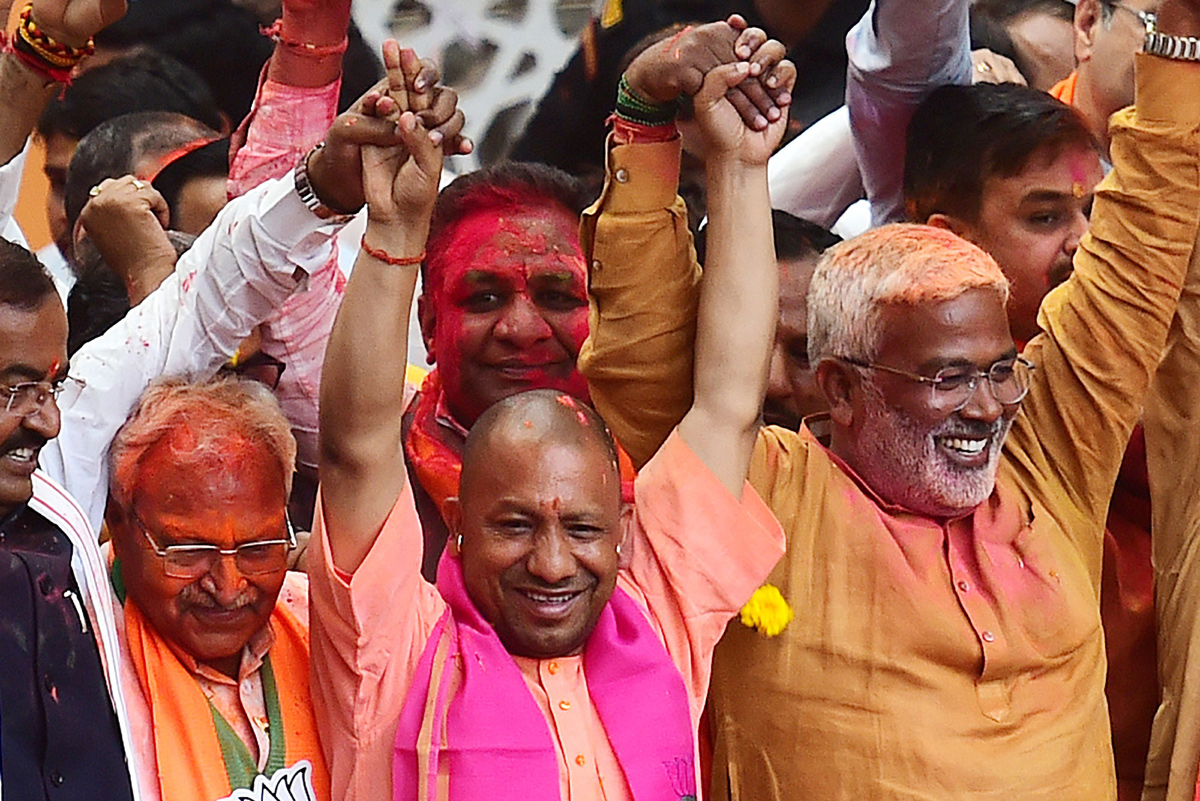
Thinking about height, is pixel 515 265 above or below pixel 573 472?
above

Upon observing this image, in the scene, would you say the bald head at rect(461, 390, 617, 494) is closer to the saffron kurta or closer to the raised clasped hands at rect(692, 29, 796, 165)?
the saffron kurta

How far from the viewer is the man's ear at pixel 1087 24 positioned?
12.4ft

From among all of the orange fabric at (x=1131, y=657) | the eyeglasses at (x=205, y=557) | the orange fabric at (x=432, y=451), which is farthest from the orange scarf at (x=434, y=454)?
the orange fabric at (x=1131, y=657)

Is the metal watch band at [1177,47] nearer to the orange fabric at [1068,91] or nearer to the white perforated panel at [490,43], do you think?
the orange fabric at [1068,91]

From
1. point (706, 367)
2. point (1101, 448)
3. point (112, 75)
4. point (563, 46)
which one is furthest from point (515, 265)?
point (112, 75)

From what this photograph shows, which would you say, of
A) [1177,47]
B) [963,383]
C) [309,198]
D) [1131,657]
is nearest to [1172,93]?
[1177,47]

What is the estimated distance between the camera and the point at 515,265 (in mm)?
3051

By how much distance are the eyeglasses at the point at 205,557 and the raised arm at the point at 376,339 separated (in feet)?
0.47

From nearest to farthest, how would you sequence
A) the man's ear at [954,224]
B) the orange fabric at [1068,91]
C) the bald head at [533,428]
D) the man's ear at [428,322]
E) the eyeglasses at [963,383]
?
the bald head at [533,428] → the eyeglasses at [963,383] → the man's ear at [428,322] → the man's ear at [954,224] → the orange fabric at [1068,91]

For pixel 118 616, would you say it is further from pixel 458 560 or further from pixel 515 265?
pixel 515 265

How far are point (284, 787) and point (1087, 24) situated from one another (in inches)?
88.8

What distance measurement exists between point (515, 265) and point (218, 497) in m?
0.71

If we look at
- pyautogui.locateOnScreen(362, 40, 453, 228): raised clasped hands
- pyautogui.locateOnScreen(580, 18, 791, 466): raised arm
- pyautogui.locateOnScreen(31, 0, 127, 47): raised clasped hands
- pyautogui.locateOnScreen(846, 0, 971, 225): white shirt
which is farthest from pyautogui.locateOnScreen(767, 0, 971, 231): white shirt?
pyautogui.locateOnScreen(31, 0, 127, 47): raised clasped hands

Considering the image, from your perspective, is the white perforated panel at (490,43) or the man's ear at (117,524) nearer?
the man's ear at (117,524)
